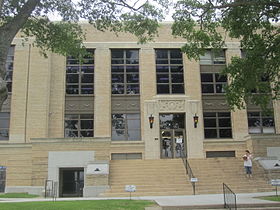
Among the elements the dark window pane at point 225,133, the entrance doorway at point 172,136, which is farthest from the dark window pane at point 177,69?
the dark window pane at point 225,133

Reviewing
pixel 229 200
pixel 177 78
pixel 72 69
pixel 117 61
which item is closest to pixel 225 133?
pixel 177 78

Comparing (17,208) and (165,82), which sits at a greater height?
(165,82)

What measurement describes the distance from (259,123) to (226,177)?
9969 mm

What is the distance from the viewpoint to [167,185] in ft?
69.2

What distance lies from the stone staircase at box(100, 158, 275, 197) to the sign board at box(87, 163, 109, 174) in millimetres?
781

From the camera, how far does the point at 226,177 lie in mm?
22422

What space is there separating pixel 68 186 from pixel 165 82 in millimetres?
11554

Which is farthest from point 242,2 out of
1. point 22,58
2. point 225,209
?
point 22,58

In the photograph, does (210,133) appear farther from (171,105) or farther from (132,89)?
(132,89)

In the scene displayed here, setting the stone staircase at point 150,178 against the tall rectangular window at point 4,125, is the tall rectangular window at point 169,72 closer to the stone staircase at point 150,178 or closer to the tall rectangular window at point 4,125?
the stone staircase at point 150,178

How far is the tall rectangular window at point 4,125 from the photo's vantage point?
29125 mm

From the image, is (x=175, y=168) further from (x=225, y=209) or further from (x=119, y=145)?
(x=225, y=209)

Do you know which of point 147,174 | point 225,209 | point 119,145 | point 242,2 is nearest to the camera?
point 225,209

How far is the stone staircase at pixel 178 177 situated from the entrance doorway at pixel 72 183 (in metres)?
Result: 2.58
